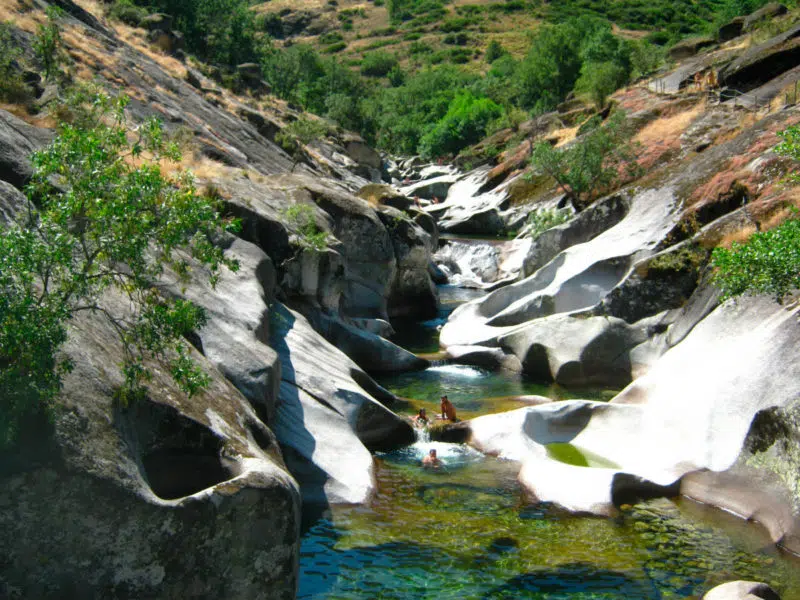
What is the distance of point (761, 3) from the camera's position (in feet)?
299

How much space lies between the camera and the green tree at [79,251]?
8.17 metres

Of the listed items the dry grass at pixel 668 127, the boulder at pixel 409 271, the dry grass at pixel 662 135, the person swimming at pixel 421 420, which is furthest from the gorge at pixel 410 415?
the dry grass at pixel 668 127

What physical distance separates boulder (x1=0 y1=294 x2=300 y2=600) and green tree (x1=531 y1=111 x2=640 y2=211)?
34.0 metres

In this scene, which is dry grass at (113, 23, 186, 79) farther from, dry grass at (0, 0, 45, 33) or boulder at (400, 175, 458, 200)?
boulder at (400, 175, 458, 200)

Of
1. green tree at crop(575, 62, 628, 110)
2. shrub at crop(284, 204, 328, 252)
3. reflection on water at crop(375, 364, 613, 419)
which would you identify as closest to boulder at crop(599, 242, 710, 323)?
reflection on water at crop(375, 364, 613, 419)

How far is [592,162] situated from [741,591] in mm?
32953

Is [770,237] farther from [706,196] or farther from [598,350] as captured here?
[706,196]

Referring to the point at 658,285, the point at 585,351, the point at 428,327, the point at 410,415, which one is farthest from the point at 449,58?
the point at 410,415

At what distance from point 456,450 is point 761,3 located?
304 ft

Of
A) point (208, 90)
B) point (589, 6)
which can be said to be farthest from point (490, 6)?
point (208, 90)

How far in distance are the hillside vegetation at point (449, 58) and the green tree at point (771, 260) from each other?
52.6 meters

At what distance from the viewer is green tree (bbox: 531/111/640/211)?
41.2 metres

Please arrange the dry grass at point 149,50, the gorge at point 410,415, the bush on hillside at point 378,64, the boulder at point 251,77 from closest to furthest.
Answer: the gorge at point 410,415, the dry grass at point 149,50, the boulder at point 251,77, the bush on hillside at point 378,64

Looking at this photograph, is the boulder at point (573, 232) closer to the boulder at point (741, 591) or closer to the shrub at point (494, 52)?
the boulder at point (741, 591)
